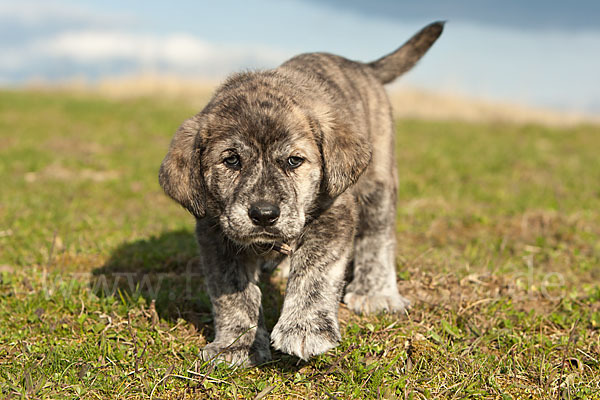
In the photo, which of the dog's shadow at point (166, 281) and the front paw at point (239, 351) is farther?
the dog's shadow at point (166, 281)

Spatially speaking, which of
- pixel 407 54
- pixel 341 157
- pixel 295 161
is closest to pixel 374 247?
pixel 341 157

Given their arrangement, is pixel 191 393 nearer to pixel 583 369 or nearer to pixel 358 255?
pixel 358 255

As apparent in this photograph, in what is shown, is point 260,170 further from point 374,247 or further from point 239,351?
point 374,247

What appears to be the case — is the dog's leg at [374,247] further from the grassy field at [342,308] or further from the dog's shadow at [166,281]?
the dog's shadow at [166,281]

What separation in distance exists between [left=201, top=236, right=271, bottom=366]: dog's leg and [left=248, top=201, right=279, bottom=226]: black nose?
0.66 m

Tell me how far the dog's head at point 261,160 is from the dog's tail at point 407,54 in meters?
1.81

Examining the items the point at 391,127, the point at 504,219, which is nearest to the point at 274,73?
the point at 391,127

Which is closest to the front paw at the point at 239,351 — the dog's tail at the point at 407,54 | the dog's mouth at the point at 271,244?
the dog's mouth at the point at 271,244

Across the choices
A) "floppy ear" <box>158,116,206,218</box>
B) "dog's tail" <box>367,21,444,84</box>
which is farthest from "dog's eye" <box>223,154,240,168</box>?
"dog's tail" <box>367,21,444,84</box>

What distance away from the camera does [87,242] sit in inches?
241

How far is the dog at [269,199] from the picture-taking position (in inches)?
142

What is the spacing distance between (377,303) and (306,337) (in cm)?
121

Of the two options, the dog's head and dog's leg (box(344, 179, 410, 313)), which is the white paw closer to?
the dog's head

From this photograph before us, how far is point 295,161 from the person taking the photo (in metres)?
3.84
